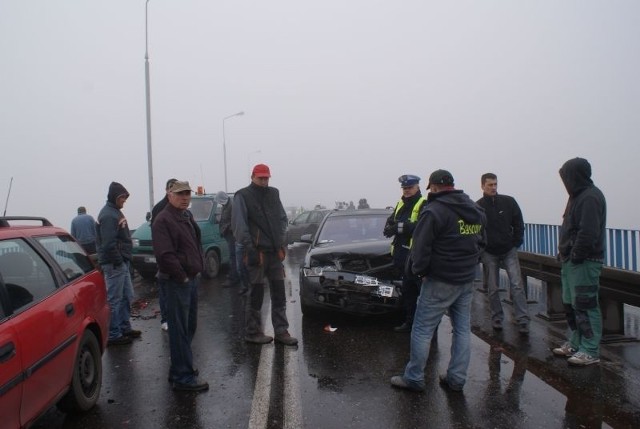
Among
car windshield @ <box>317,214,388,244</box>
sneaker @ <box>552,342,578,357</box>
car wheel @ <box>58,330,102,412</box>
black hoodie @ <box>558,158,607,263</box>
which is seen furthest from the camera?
car windshield @ <box>317,214,388,244</box>

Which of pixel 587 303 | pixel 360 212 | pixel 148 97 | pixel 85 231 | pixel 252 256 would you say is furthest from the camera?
pixel 148 97

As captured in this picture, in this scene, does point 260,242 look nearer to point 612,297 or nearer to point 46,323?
point 46,323

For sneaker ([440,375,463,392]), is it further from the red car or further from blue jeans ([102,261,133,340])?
blue jeans ([102,261,133,340])

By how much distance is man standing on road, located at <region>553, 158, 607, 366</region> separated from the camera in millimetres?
4441

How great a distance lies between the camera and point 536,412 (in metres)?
3.62

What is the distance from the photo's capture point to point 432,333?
4.07m

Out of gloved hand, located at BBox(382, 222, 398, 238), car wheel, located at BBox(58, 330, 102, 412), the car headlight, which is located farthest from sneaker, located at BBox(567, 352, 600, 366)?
car wheel, located at BBox(58, 330, 102, 412)

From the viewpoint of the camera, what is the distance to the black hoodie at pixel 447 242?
12.9 feet

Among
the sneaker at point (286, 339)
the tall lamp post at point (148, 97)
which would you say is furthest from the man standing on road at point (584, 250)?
the tall lamp post at point (148, 97)

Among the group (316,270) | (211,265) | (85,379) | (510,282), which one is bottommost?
(85,379)

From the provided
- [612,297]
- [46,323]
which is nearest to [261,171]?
[46,323]

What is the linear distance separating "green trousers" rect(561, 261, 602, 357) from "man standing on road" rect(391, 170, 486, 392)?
1.27 meters

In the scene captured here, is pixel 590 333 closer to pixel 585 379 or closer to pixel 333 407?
pixel 585 379

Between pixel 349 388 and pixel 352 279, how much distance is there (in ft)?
6.28
